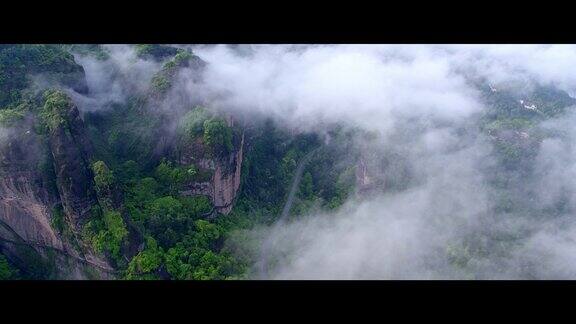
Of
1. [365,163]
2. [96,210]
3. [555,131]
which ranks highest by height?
[555,131]

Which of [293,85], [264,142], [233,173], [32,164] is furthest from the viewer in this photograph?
[293,85]

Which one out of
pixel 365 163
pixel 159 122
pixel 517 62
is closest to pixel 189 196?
pixel 159 122

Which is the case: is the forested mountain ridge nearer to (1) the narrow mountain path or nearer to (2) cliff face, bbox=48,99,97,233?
(2) cliff face, bbox=48,99,97,233

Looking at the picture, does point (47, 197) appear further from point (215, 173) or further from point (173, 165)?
point (215, 173)

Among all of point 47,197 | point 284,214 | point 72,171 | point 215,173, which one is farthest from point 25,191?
point 284,214

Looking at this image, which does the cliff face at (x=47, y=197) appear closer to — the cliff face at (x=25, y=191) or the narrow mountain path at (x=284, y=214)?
the cliff face at (x=25, y=191)

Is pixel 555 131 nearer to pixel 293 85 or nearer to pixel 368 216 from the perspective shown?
pixel 368 216

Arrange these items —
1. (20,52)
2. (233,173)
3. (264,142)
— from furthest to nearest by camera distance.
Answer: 1. (264,142)
2. (233,173)
3. (20,52)
